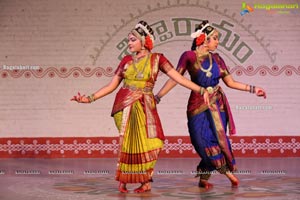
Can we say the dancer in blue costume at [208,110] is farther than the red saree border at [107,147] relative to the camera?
No

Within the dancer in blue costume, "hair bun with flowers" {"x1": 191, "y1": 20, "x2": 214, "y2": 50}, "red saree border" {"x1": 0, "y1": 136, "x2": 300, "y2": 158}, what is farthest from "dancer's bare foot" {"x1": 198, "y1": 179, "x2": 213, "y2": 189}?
"red saree border" {"x1": 0, "y1": 136, "x2": 300, "y2": 158}

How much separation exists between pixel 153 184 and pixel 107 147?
8.97 ft

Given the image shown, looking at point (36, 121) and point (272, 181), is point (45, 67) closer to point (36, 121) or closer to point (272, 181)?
point (36, 121)

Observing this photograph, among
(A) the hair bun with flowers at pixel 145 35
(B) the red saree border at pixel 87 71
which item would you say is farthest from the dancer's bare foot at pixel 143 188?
(B) the red saree border at pixel 87 71

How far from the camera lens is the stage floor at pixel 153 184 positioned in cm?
651

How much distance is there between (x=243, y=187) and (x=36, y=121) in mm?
3744

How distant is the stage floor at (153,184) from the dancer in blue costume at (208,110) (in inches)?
9.6

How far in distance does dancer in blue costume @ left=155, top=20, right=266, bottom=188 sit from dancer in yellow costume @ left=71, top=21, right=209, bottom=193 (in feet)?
0.99

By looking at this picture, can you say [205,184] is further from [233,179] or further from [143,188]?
[143,188]

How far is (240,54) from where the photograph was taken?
9.93 metres

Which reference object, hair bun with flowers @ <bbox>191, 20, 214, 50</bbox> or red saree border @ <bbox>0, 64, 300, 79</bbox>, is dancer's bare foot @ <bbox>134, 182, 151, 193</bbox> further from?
red saree border @ <bbox>0, 64, 300, 79</bbox>

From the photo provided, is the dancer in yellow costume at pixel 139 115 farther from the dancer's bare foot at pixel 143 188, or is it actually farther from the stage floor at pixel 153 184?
the stage floor at pixel 153 184

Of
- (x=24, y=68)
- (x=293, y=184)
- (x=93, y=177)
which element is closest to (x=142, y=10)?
(x=24, y=68)

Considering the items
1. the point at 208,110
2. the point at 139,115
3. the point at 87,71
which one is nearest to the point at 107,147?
the point at 87,71
